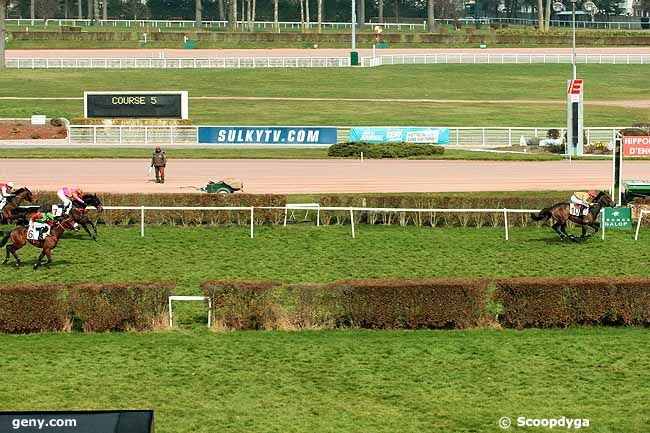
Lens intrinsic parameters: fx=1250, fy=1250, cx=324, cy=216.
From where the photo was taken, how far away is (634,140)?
99.2 ft

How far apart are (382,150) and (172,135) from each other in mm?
9883

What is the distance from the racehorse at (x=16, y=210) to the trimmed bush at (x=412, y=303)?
10.4 metres

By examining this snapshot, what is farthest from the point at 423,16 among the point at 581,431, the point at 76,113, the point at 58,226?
the point at 581,431

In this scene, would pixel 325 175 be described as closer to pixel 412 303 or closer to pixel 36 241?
pixel 36 241

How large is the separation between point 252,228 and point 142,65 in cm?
5581

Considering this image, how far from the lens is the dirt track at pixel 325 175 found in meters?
34.7

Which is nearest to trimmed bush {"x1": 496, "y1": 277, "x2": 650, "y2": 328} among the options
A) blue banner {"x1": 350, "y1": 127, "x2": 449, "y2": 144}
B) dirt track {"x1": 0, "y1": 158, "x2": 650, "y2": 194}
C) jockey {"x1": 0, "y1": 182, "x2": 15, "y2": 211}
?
jockey {"x1": 0, "y1": 182, "x2": 15, "y2": 211}

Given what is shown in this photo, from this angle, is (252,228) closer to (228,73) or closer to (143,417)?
(143,417)

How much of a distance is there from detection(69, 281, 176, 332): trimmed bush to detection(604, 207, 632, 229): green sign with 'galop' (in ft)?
38.6

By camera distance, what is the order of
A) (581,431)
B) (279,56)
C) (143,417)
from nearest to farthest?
1. (143,417)
2. (581,431)
3. (279,56)

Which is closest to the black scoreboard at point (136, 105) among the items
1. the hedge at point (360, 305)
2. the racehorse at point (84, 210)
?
the racehorse at point (84, 210)

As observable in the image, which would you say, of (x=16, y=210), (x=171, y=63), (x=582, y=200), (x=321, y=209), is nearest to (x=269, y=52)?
(x=171, y=63)

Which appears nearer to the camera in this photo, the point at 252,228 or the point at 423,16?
the point at 252,228

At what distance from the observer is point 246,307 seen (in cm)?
1862
